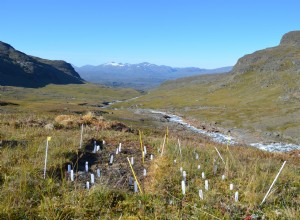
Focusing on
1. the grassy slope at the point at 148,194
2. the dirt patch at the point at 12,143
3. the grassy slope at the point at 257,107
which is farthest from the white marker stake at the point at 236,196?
the grassy slope at the point at 257,107

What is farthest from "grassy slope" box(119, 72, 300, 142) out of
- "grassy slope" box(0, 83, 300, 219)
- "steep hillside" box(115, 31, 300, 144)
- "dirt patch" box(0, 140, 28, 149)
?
"dirt patch" box(0, 140, 28, 149)

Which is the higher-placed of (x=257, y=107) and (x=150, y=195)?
(x=150, y=195)

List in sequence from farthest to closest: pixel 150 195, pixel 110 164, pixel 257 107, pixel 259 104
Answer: pixel 259 104 → pixel 257 107 → pixel 110 164 → pixel 150 195

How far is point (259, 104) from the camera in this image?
9888 cm

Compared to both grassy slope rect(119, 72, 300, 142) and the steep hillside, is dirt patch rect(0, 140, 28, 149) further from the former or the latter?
grassy slope rect(119, 72, 300, 142)

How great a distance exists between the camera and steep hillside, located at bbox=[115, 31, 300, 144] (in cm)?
6272

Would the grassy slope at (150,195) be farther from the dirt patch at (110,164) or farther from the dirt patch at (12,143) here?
the dirt patch at (12,143)

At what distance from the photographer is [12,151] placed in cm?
1041

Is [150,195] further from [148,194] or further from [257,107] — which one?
[257,107]

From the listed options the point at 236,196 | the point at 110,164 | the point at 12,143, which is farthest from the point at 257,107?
the point at 236,196

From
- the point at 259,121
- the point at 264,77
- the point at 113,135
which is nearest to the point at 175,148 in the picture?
the point at 113,135

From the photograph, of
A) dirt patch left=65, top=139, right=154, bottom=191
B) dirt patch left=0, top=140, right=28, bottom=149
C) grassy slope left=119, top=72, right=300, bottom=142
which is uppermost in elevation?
dirt patch left=0, top=140, right=28, bottom=149

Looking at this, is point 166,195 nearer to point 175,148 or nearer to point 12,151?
point 175,148

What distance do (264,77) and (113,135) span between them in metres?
130
